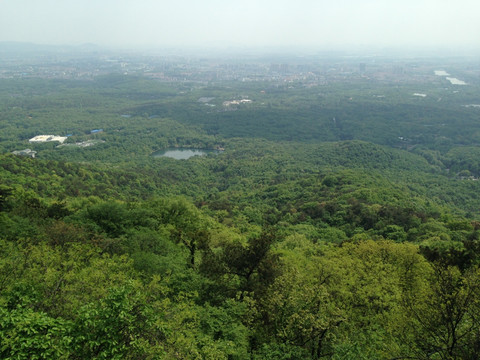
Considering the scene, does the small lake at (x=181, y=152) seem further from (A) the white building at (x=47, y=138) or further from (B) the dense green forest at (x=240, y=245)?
(A) the white building at (x=47, y=138)

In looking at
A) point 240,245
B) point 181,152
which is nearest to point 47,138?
point 181,152

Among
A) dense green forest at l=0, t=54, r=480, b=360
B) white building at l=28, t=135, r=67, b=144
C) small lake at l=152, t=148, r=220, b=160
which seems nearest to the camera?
dense green forest at l=0, t=54, r=480, b=360

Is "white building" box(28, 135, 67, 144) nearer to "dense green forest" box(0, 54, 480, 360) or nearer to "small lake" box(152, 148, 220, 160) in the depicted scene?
"dense green forest" box(0, 54, 480, 360)

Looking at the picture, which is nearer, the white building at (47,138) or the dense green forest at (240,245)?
the dense green forest at (240,245)

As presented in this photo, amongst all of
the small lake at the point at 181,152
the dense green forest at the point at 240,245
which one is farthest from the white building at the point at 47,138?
the small lake at the point at 181,152

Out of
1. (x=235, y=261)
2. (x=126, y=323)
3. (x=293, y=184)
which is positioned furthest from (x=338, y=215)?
(x=126, y=323)

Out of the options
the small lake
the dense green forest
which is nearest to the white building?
the dense green forest

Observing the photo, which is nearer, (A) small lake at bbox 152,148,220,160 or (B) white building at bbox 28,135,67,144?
(B) white building at bbox 28,135,67,144

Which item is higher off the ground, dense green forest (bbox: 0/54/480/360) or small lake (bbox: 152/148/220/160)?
dense green forest (bbox: 0/54/480/360)
